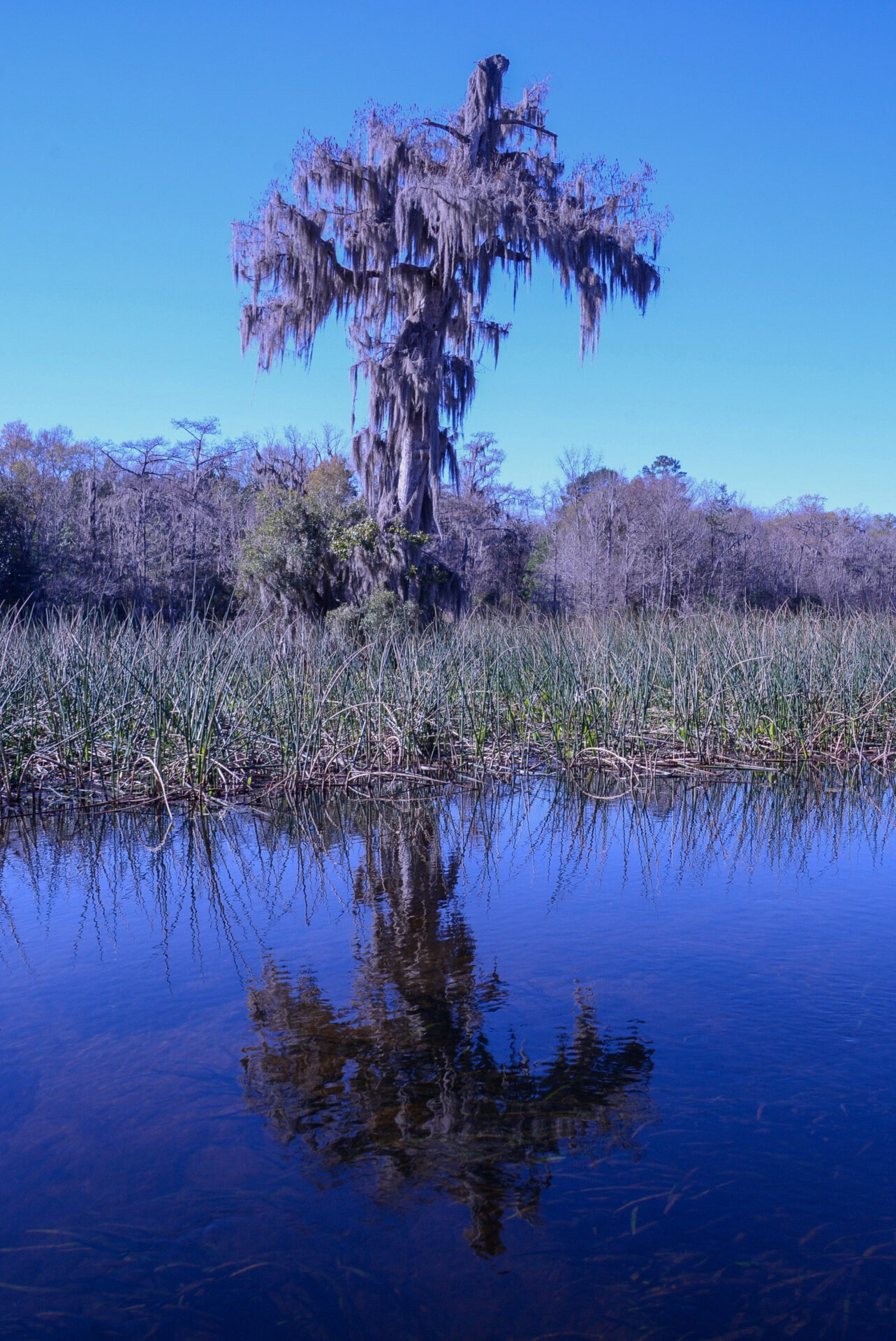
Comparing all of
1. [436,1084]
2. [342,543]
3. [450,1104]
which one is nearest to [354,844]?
[436,1084]

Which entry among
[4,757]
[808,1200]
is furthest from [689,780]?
[808,1200]

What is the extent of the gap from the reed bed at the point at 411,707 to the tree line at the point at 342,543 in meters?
5.64

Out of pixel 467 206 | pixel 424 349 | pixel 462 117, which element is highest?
pixel 462 117

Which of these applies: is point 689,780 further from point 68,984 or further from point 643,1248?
point 643,1248

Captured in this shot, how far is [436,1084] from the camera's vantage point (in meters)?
2.95

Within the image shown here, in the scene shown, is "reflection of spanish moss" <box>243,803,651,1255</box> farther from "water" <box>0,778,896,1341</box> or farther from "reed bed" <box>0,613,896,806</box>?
"reed bed" <box>0,613,896,806</box>

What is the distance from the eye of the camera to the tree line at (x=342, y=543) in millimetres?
15883

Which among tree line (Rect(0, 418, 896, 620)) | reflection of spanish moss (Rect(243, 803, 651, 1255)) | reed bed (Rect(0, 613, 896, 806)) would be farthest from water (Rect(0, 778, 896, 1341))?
tree line (Rect(0, 418, 896, 620))

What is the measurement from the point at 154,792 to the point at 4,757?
1.10m

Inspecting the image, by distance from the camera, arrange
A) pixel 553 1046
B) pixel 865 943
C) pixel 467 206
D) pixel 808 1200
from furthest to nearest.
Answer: pixel 467 206 → pixel 865 943 → pixel 553 1046 → pixel 808 1200

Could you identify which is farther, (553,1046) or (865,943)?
(865,943)

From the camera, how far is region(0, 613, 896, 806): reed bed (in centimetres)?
737

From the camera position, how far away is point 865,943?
4.19 metres

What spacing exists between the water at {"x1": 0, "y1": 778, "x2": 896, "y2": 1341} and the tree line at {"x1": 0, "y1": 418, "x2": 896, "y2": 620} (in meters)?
10.8
